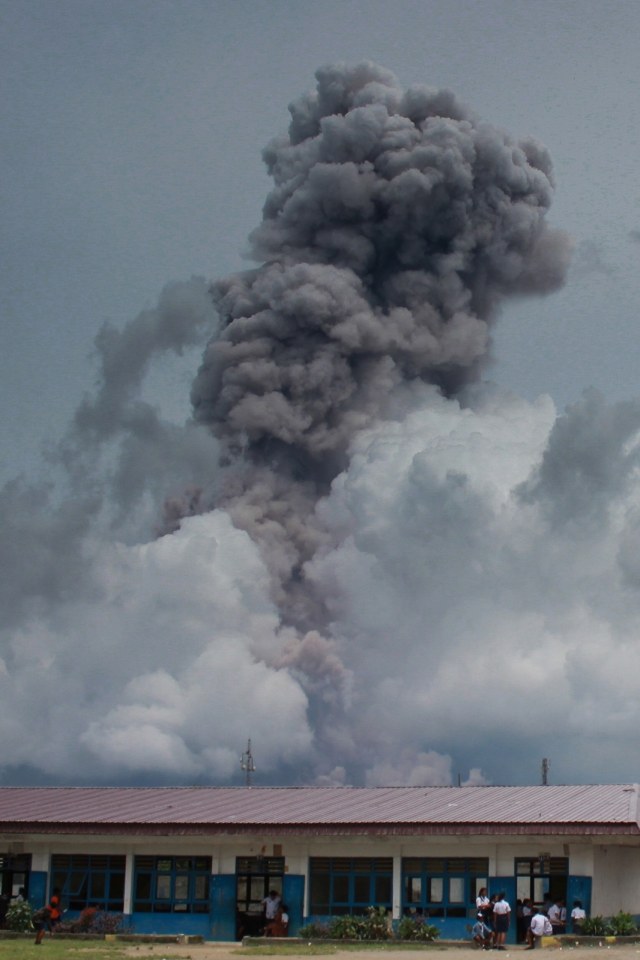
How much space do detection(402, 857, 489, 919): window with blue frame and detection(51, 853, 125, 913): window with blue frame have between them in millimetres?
8049

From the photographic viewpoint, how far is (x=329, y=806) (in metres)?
42.5

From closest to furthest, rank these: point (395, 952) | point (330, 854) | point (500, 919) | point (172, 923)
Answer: point (395, 952) → point (500, 919) → point (330, 854) → point (172, 923)

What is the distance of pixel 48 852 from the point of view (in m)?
42.7

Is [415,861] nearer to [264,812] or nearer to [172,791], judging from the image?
[264,812]

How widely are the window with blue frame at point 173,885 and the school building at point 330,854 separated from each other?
0.12 ft

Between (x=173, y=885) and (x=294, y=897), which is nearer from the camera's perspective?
(x=294, y=897)

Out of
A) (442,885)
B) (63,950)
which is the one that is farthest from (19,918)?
(442,885)

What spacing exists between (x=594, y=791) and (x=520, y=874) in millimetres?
4758

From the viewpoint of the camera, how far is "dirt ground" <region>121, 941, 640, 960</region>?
105 feet

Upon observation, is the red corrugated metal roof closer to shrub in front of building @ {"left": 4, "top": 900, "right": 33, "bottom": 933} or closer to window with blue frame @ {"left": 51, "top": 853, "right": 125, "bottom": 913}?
window with blue frame @ {"left": 51, "top": 853, "right": 125, "bottom": 913}

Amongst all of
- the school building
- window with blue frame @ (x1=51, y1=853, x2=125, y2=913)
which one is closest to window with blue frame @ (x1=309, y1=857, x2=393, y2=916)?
the school building

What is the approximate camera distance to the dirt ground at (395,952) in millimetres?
31984

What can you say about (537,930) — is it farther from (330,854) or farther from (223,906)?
(223,906)

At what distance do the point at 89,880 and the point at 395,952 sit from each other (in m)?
11.5
